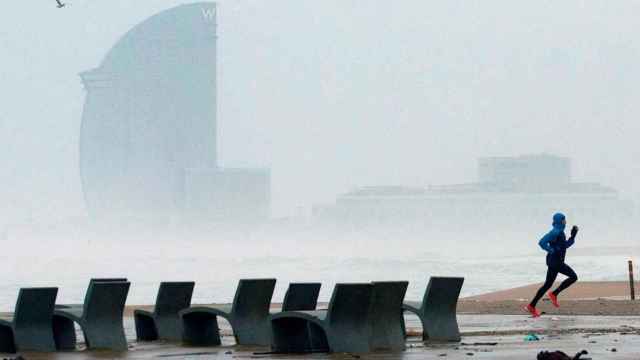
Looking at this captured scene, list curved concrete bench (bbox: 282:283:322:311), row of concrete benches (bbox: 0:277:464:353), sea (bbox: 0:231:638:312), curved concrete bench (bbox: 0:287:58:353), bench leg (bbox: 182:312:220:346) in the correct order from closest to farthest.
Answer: row of concrete benches (bbox: 0:277:464:353) → curved concrete bench (bbox: 0:287:58:353) → bench leg (bbox: 182:312:220:346) → curved concrete bench (bbox: 282:283:322:311) → sea (bbox: 0:231:638:312)

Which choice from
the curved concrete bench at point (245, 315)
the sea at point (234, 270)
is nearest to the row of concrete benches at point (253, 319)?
the curved concrete bench at point (245, 315)

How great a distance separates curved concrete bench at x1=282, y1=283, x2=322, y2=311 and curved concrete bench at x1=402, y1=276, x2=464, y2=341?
92 centimetres

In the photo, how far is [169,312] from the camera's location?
17.9 metres

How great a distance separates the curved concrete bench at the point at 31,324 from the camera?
626 inches

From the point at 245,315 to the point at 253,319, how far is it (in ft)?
0.34

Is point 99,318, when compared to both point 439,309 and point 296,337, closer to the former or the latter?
point 296,337

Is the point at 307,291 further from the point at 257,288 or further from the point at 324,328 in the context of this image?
the point at 324,328

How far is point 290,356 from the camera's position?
15.1 meters

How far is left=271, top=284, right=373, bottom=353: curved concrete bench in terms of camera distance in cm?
1527

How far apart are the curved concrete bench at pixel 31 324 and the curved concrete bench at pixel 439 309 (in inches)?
139

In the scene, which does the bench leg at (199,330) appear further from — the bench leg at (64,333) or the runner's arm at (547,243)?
the runner's arm at (547,243)

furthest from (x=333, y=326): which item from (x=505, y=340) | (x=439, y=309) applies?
(x=505, y=340)

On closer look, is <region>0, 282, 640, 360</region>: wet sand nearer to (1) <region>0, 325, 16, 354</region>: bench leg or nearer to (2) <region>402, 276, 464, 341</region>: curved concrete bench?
(2) <region>402, 276, 464, 341</region>: curved concrete bench

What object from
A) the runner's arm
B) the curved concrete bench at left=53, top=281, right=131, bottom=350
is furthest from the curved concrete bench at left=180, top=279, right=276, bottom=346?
the runner's arm
